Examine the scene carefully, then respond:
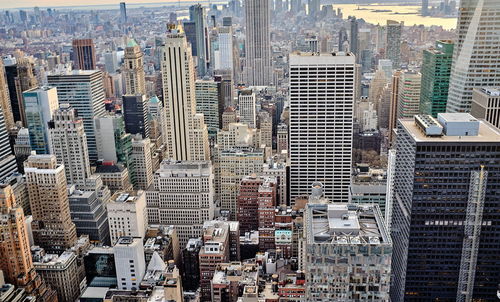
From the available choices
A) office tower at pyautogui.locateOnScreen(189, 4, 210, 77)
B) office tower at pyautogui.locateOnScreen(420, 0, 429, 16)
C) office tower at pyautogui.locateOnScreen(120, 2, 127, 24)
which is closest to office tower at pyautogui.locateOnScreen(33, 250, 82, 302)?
office tower at pyautogui.locateOnScreen(120, 2, 127, 24)

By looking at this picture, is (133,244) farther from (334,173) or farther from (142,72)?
(142,72)

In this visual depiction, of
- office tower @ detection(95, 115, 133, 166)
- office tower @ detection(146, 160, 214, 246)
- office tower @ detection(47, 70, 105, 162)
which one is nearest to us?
office tower @ detection(146, 160, 214, 246)

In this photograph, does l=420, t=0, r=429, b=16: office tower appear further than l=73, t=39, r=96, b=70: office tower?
No

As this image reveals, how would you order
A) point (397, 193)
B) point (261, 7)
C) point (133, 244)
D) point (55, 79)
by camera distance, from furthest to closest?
point (261, 7)
point (55, 79)
point (133, 244)
point (397, 193)

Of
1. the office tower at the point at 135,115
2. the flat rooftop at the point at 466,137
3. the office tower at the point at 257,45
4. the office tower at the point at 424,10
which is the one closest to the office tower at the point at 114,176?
the office tower at the point at 135,115

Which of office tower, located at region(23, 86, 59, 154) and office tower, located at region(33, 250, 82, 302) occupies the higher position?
office tower, located at region(23, 86, 59, 154)

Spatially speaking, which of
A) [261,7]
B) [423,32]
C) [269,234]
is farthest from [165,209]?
[261,7]

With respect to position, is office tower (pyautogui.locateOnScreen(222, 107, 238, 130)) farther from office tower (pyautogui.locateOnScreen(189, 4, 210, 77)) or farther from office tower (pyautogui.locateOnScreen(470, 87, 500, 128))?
office tower (pyautogui.locateOnScreen(470, 87, 500, 128))
